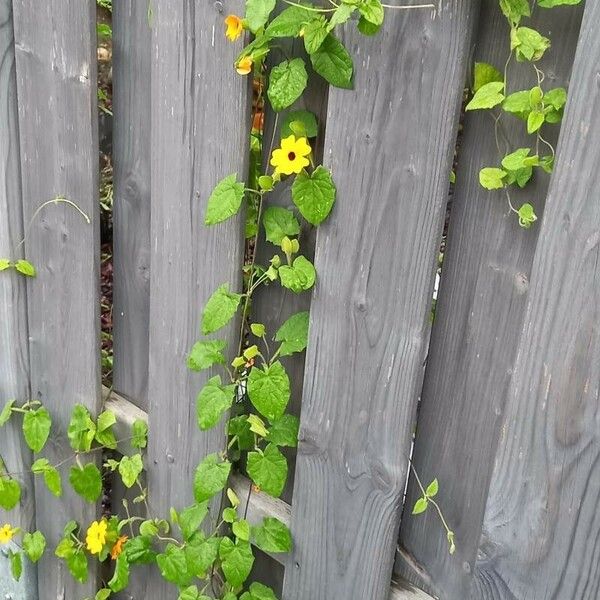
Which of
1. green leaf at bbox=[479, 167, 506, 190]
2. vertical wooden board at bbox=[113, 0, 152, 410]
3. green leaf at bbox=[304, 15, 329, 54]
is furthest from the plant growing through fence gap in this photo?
green leaf at bbox=[479, 167, 506, 190]

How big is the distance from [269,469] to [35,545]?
37.6 inches

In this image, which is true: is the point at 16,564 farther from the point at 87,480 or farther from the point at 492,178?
the point at 492,178

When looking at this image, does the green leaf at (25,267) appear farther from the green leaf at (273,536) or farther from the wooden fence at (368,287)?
the green leaf at (273,536)

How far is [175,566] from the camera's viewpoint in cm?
179

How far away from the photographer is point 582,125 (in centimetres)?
104

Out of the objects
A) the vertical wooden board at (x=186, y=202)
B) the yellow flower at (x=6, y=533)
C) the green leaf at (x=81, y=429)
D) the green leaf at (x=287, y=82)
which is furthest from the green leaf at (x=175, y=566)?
the green leaf at (x=287, y=82)

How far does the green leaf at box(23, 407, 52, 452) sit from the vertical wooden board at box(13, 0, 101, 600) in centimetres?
5

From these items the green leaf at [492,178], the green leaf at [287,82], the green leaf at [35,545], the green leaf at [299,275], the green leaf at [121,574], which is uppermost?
the green leaf at [287,82]

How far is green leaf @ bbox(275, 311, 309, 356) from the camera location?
153cm

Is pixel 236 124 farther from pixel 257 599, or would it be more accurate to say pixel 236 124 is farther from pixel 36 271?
pixel 257 599

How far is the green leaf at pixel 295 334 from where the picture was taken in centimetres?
153

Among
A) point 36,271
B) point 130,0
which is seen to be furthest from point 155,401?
point 130,0

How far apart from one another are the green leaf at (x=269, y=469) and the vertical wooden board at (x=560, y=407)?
42 centimetres

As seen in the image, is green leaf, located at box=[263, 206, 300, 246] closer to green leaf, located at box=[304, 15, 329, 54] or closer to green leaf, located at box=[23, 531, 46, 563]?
green leaf, located at box=[304, 15, 329, 54]
